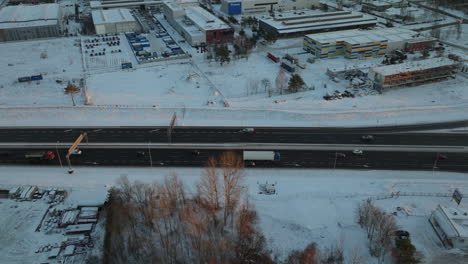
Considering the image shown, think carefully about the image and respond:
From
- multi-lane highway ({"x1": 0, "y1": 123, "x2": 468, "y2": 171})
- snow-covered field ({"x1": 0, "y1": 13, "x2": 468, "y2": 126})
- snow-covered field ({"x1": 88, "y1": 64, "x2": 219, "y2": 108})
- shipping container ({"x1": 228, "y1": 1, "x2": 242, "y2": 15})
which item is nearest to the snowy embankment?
snow-covered field ({"x1": 0, "y1": 13, "x2": 468, "y2": 126})

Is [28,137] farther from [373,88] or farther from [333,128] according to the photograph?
[373,88]

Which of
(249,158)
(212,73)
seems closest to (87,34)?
(212,73)

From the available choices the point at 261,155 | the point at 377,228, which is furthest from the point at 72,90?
the point at 377,228

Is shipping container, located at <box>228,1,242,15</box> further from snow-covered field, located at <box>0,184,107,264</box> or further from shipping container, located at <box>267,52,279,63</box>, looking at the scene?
snow-covered field, located at <box>0,184,107,264</box>

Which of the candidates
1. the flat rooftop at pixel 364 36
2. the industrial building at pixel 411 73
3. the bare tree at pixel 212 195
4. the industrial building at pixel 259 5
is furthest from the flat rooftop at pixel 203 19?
the bare tree at pixel 212 195

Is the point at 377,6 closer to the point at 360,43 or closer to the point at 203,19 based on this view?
the point at 360,43

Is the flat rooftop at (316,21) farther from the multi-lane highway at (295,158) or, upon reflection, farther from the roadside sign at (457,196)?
the roadside sign at (457,196)
